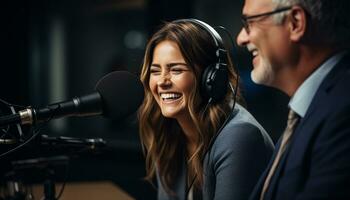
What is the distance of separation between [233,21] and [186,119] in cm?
433

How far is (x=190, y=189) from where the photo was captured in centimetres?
191

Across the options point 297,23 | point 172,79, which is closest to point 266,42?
point 297,23

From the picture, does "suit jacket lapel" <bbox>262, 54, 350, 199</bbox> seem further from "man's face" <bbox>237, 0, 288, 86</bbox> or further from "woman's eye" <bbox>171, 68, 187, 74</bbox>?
"woman's eye" <bbox>171, 68, 187, 74</bbox>

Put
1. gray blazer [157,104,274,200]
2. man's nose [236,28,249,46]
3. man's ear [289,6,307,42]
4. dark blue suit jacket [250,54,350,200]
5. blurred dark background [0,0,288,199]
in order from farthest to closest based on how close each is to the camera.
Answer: blurred dark background [0,0,288,199]
gray blazer [157,104,274,200]
man's nose [236,28,249,46]
man's ear [289,6,307,42]
dark blue suit jacket [250,54,350,200]

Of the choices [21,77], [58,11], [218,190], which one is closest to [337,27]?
[218,190]

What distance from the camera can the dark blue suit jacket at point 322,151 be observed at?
1172 millimetres

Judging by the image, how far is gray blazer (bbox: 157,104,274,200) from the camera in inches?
65.7

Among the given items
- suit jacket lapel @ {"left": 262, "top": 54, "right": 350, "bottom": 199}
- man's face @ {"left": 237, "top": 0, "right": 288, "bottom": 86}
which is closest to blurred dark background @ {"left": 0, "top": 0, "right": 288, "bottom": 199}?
man's face @ {"left": 237, "top": 0, "right": 288, "bottom": 86}

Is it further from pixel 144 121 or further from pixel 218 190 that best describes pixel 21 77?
pixel 218 190

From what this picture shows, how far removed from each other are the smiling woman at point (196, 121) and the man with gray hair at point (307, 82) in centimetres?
27

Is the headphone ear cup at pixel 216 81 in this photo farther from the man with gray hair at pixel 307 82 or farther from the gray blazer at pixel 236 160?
the man with gray hair at pixel 307 82

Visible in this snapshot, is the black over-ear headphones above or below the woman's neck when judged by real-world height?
above

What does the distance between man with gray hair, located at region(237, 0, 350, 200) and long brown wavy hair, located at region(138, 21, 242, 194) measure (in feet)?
1.29

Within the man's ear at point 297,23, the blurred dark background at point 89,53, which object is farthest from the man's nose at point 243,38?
the blurred dark background at point 89,53
